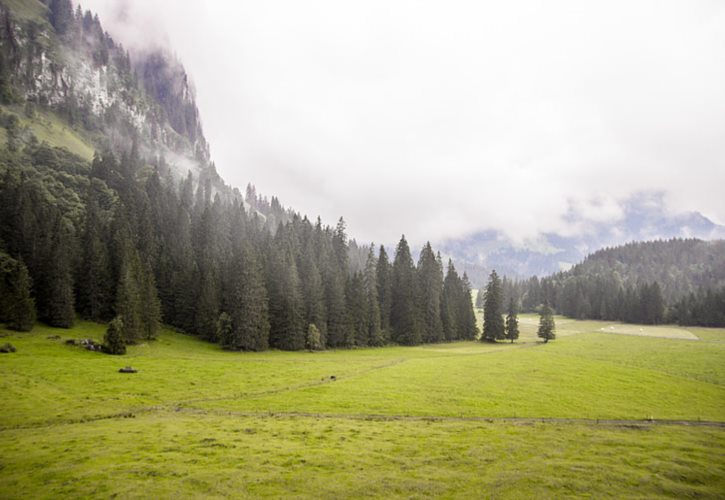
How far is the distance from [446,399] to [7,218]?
11109 cm

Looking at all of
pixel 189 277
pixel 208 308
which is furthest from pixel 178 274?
pixel 208 308

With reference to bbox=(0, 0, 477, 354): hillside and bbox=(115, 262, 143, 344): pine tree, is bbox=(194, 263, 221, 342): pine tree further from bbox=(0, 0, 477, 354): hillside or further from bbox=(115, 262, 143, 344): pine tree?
bbox=(115, 262, 143, 344): pine tree

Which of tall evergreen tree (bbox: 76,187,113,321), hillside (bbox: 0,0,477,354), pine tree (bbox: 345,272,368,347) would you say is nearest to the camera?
hillside (bbox: 0,0,477,354)

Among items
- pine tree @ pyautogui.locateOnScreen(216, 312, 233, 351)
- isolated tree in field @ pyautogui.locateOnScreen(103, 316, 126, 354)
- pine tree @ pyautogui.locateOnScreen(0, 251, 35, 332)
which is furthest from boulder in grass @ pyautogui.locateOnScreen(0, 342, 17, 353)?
pine tree @ pyautogui.locateOnScreen(216, 312, 233, 351)

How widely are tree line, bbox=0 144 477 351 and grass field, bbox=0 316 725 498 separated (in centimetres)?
1910

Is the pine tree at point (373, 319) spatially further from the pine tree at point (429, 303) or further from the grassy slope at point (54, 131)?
the grassy slope at point (54, 131)

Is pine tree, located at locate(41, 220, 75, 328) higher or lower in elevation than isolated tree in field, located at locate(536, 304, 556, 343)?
higher

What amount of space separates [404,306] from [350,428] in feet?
268

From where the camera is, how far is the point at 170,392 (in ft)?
147

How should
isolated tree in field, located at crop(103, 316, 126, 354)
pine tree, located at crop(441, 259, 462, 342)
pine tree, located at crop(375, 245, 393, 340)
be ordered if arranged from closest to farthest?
isolated tree in field, located at crop(103, 316, 126, 354) < pine tree, located at crop(375, 245, 393, 340) < pine tree, located at crop(441, 259, 462, 342)

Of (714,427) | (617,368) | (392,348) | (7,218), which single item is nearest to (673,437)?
(714,427)

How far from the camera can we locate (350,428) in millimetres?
32750

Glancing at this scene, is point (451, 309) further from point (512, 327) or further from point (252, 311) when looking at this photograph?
point (252, 311)

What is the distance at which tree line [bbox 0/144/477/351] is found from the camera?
8356 centimetres
